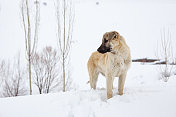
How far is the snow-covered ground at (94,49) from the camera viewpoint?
1.50 meters

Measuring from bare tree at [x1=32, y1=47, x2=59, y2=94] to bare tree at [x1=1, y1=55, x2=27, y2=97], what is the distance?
546 mm

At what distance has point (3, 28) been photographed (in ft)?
28.5

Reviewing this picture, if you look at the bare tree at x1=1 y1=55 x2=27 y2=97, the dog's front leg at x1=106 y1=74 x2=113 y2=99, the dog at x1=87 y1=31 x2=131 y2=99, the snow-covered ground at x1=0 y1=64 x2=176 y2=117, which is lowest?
the bare tree at x1=1 y1=55 x2=27 y2=97

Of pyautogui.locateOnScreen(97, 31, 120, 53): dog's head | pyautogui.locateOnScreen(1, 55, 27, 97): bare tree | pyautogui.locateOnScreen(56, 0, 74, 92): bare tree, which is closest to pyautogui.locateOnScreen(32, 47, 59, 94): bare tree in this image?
pyautogui.locateOnScreen(1, 55, 27, 97): bare tree

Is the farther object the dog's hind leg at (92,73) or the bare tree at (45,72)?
the bare tree at (45,72)

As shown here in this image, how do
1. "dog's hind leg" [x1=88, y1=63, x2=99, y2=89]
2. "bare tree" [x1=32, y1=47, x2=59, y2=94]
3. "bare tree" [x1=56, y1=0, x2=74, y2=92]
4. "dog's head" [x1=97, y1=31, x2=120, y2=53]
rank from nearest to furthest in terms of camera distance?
1. "dog's head" [x1=97, y1=31, x2=120, y2=53]
2. "dog's hind leg" [x1=88, y1=63, x2=99, y2=89]
3. "bare tree" [x1=56, y1=0, x2=74, y2=92]
4. "bare tree" [x1=32, y1=47, x2=59, y2=94]

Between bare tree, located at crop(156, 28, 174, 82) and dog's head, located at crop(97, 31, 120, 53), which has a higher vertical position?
dog's head, located at crop(97, 31, 120, 53)

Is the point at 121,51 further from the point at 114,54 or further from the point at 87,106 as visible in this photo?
the point at 87,106

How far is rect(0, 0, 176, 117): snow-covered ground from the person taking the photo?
1.50 m

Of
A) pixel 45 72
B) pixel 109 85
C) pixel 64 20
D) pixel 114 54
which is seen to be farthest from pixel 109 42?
pixel 45 72

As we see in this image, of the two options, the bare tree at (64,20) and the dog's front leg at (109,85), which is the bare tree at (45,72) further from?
the dog's front leg at (109,85)

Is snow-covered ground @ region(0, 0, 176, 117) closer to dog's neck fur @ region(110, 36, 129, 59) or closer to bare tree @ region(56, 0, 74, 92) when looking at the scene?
dog's neck fur @ region(110, 36, 129, 59)

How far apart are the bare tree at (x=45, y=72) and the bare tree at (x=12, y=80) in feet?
1.79

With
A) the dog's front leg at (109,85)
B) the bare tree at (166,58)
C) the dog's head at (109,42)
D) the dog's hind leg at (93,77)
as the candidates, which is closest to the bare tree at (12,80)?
the dog's hind leg at (93,77)
